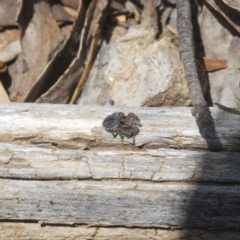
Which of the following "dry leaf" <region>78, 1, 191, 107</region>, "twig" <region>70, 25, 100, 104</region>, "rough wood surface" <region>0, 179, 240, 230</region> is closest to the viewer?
"rough wood surface" <region>0, 179, 240, 230</region>

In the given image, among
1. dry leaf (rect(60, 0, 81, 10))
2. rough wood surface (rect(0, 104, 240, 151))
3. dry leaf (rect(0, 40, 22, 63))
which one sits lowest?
rough wood surface (rect(0, 104, 240, 151))

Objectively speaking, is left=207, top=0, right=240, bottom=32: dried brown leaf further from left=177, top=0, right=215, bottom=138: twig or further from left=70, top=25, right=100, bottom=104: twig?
left=70, top=25, right=100, bottom=104: twig

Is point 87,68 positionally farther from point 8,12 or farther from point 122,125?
point 122,125

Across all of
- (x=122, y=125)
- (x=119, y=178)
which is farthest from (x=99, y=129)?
(x=119, y=178)

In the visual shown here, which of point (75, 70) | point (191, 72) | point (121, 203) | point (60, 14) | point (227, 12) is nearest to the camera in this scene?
point (121, 203)

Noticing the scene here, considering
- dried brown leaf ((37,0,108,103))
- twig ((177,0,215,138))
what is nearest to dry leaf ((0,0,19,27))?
dried brown leaf ((37,0,108,103))

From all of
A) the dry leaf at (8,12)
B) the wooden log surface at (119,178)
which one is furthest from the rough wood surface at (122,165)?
the dry leaf at (8,12)
